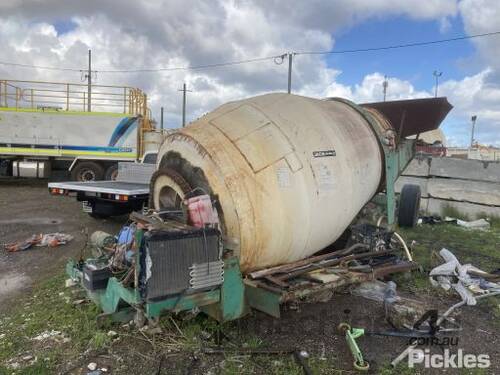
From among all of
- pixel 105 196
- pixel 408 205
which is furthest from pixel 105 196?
pixel 408 205

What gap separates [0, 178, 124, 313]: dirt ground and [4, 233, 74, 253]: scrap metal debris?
12 cm

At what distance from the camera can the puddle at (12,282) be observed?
5285 mm

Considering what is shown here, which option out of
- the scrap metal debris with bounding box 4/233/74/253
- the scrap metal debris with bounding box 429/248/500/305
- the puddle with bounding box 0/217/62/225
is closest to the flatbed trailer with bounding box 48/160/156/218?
the scrap metal debris with bounding box 4/233/74/253

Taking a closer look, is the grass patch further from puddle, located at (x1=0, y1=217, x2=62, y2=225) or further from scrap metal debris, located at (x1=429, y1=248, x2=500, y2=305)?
puddle, located at (x1=0, y1=217, x2=62, y2=225)

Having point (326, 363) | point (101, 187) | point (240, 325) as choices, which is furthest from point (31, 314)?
point (101, 187)

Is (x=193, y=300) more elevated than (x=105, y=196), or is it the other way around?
(x=105, y=196)

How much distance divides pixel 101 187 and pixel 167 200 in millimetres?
4692

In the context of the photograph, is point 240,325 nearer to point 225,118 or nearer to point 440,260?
point 225,118

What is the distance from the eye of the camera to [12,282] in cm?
557

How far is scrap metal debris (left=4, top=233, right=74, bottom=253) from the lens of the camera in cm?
699

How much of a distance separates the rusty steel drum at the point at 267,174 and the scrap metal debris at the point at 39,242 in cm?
401

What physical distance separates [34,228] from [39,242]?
147 cm

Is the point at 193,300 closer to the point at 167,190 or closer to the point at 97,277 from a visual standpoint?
the point at 97,277

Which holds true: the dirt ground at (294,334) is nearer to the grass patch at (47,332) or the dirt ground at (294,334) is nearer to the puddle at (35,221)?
the grass patch at (47,332)
